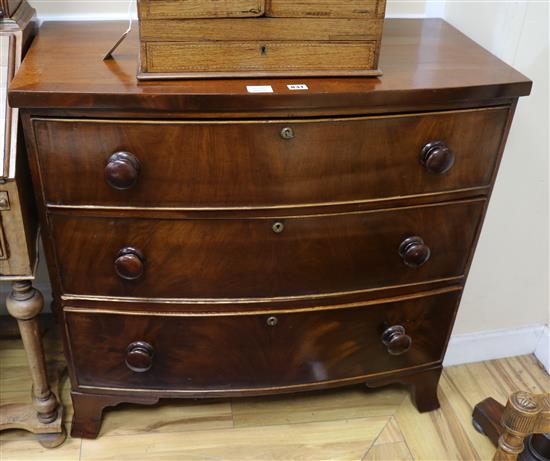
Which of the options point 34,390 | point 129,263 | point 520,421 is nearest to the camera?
point 520,421

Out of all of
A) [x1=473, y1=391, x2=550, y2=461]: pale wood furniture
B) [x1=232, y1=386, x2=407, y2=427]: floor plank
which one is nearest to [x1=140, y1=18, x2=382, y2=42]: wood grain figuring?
[x1=473, y1=391, x2=550, y2=461]: pale wood furniture

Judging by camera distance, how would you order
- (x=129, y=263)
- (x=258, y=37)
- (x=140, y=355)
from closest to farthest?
(x=258, y=37)
(x=129, y=263)
(x=140, y=355)

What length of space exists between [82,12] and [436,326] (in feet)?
3.53

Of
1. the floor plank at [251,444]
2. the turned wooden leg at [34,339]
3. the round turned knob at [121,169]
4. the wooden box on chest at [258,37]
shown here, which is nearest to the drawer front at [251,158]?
the round turned knob at [121,169]

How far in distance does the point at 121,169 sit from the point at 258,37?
0.33 metres

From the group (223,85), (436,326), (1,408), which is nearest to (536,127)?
(436,326)

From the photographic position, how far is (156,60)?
109 cm

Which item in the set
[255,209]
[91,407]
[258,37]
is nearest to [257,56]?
[258,37]

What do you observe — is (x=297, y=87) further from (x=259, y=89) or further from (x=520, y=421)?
(x=520, y=421)

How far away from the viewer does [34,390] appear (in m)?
1.45

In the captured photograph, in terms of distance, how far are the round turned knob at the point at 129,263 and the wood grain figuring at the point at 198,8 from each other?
1.41 feet

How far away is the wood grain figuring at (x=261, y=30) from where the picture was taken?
1.07m

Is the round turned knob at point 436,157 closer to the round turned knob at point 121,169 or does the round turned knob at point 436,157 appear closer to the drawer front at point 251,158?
the drawer front at point 251,158

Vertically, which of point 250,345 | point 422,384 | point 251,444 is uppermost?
point 250,345
